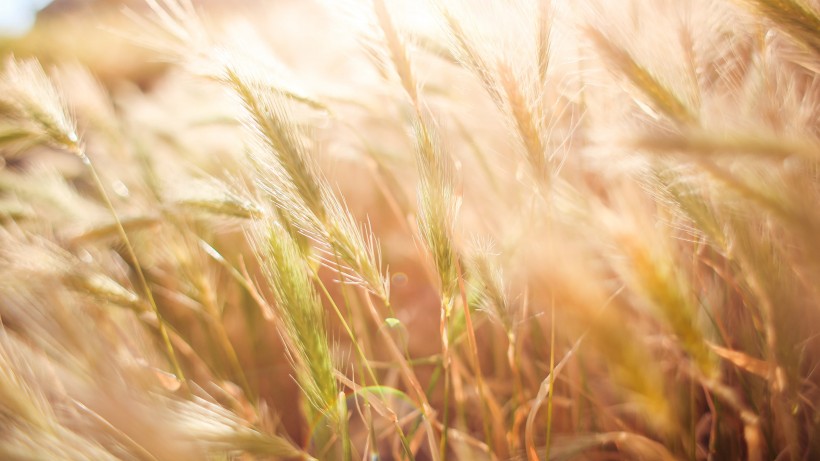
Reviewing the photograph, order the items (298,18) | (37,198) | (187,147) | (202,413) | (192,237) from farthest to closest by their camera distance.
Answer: (298,18) < (187,147) < (37,198) < (192,237) < (202,413)

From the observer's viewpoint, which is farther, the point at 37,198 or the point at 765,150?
the point at 37,198

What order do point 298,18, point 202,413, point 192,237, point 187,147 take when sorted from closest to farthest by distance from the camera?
point 202,413
point 192,237
point 187,147
point 298,18

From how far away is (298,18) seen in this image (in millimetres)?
2107

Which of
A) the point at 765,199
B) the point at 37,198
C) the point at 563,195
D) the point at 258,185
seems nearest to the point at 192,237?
the point at 258,185

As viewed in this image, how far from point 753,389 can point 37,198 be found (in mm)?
1380

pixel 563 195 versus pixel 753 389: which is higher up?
pixel 563 195

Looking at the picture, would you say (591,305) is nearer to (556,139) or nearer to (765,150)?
(765,150)

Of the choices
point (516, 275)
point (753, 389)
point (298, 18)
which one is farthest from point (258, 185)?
point (298, 18)

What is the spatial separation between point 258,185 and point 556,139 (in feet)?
1.89

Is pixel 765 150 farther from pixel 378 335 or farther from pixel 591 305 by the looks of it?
pixel 378 335

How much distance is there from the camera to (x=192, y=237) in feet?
2.75

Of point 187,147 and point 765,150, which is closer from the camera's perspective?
point 765,150

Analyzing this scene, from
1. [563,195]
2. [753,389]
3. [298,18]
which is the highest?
[298,18]

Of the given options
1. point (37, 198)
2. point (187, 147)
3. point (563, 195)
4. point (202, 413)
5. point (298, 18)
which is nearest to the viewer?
point (202, 413)
